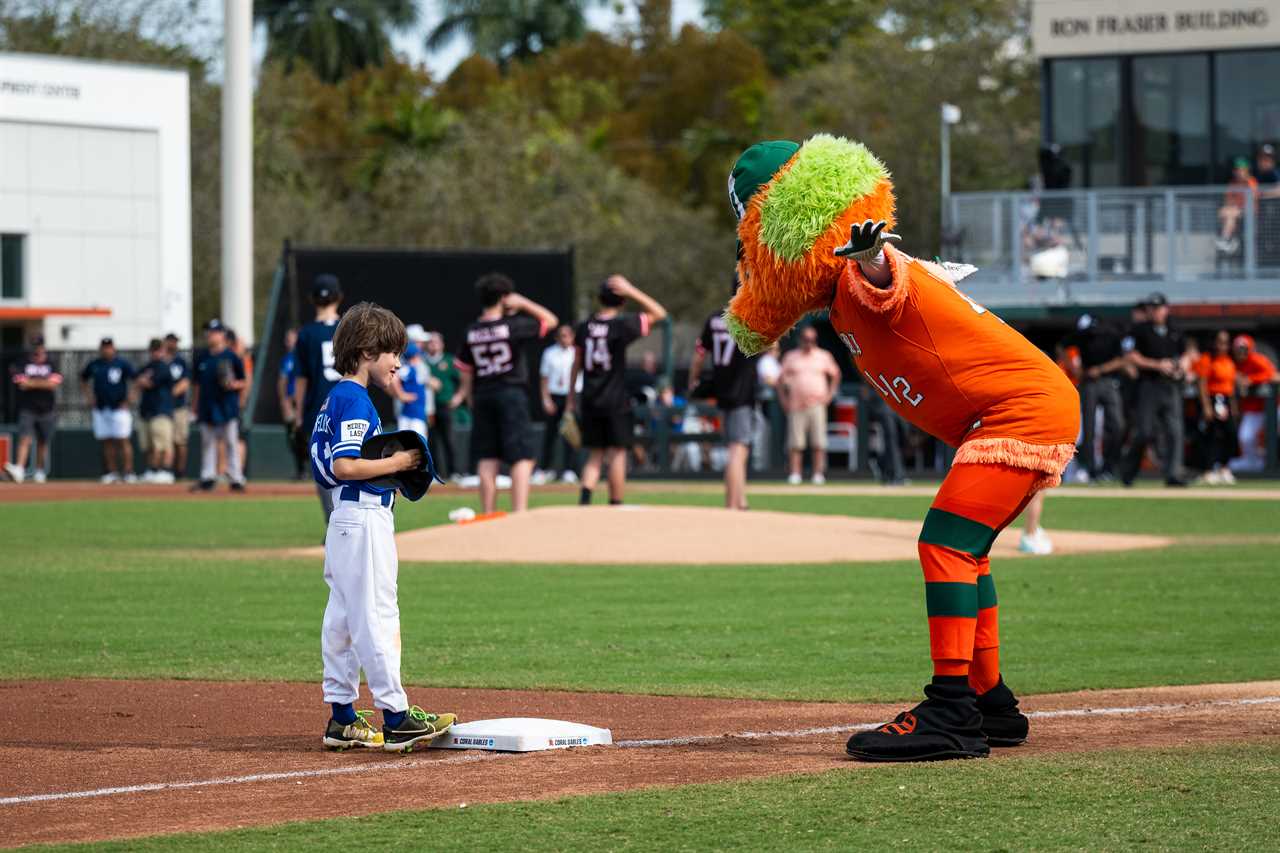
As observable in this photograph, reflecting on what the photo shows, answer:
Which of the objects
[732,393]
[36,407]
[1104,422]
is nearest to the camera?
[732,393]

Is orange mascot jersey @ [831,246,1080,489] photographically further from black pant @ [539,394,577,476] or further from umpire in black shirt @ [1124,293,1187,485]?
black pant @ [539,394,577,476]

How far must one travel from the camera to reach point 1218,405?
2502 cm

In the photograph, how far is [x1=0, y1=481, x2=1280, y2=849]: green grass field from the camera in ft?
17.7

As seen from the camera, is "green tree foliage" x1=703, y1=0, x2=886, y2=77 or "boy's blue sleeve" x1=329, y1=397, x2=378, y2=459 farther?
"green tree foliage" x1=703, y1=0, x2=886, y2=77

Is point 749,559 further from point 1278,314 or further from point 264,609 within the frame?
point 1278,314

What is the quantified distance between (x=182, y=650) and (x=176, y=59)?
161 ft

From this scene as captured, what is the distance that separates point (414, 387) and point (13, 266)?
2310 cm

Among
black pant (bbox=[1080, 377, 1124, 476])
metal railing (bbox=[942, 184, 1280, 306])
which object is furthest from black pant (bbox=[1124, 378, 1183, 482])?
metal railing (bbox=[942, 184, 1280, 306])

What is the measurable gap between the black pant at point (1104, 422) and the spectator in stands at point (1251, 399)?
1782 millimetres

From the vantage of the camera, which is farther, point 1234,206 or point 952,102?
point 952,102

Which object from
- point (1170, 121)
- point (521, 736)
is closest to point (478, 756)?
point (521, 736)

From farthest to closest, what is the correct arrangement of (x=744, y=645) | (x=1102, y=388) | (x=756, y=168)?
(x=1102, y=388) < (x=744, y=645) < (x=756, y=168)

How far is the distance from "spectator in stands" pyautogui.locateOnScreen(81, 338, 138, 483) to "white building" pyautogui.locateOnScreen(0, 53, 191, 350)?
1216 centimetres

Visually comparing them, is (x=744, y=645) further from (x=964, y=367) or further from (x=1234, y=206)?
(x=1234, y=206)
